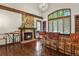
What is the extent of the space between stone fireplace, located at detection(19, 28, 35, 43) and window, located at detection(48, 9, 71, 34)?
405mm

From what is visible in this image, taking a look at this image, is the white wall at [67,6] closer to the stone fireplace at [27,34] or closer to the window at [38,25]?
the window at [38,25]

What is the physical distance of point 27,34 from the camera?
262 cm

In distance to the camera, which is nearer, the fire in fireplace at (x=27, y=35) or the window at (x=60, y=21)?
the window at (x=60, y=21)

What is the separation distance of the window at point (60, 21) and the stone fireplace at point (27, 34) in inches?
16.0

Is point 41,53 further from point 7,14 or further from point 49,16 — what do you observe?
point 7,14

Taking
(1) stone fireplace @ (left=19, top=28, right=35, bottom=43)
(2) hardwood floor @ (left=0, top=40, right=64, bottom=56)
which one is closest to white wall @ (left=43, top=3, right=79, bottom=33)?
(1) stone fireplace @ (left=19, top=28, right=35, bottom=43)

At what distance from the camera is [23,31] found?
2.59 meters

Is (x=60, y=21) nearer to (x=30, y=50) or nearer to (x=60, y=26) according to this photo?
(x=60, y=26)

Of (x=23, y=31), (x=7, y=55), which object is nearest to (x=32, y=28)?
(x=23, y=31)

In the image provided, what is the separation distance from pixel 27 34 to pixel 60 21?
82cm

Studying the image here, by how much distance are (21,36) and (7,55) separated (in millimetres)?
523

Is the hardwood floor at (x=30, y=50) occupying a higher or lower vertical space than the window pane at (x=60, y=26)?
lower

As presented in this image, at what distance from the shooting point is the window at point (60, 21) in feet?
7.89

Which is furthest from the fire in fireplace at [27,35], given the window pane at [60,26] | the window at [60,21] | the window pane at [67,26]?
the window pane at [67,26]
